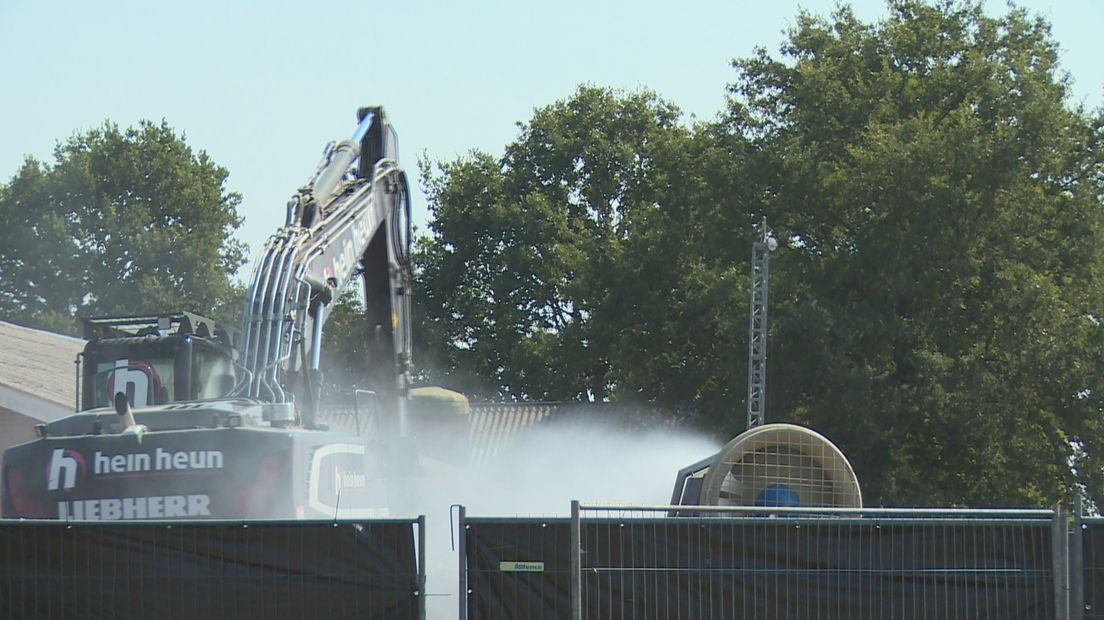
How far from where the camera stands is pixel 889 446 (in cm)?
3269

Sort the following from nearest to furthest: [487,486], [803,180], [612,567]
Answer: [612,567], [803,180], [487,486]

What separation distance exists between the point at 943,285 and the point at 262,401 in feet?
76.7

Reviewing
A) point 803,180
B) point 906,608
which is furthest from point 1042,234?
point 906,608

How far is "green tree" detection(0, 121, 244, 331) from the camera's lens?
66938 mm

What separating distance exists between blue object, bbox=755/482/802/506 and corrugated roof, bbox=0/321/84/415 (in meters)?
11.7

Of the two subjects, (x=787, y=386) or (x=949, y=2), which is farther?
(x=949, y=2)

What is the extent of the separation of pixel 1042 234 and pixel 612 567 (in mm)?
27123

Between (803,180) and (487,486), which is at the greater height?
(803,180)

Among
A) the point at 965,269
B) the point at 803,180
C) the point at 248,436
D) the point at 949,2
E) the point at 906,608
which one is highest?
the point at 949,2

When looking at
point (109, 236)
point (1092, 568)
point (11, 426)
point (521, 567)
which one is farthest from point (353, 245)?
point (109, 236)

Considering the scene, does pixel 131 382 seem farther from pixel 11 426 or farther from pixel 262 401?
pixel 11 426

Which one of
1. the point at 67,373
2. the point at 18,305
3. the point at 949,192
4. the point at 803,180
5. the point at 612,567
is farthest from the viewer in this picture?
the point at 18,305

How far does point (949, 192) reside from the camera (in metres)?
32.0

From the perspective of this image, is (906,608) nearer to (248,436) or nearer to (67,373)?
(248,436)
